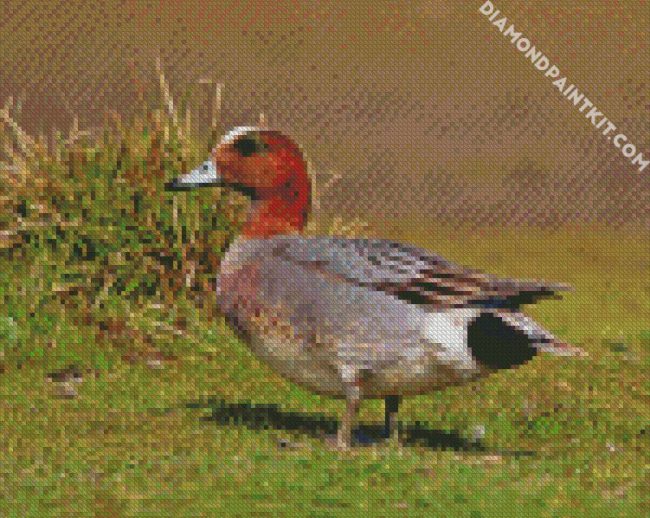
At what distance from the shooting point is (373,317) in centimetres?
613

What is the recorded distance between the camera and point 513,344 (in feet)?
20.0

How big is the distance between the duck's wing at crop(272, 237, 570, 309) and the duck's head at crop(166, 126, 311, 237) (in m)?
0.41

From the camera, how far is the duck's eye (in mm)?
6805

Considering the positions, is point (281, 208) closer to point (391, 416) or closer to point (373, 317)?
point (373, 317)

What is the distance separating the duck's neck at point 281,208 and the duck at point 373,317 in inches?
11.1

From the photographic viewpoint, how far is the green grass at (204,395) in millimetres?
5672

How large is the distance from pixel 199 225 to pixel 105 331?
3.06 feet

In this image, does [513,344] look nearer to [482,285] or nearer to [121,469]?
[482,285]

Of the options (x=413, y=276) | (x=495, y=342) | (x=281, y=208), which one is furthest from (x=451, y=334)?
(x=281, y=208)

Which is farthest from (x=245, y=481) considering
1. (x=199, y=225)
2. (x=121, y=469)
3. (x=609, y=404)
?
(x=199, y=225)

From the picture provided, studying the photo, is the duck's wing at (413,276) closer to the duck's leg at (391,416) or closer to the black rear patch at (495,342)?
the black rear patch at (495,342)

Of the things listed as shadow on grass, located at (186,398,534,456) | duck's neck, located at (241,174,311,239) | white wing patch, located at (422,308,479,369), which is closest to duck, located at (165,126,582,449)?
white wing patch, located at (422,308,479,369)

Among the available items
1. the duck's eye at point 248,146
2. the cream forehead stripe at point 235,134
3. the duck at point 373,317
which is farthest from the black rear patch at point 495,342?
the cream forehead stripe at point 235,134

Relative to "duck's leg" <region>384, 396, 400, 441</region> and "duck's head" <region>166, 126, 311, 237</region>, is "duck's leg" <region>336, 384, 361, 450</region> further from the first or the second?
"duck's head" <region>166, 126, 311, 237</region>
